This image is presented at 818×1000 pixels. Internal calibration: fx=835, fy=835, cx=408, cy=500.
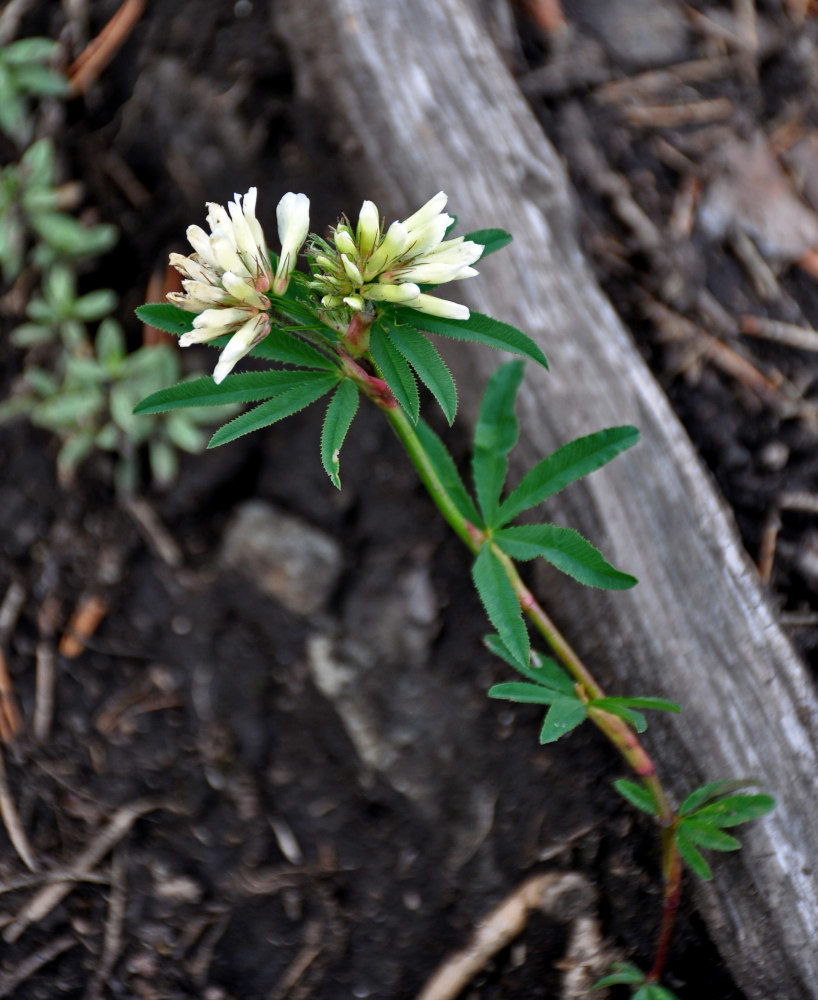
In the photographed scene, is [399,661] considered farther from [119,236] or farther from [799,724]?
[119,236]

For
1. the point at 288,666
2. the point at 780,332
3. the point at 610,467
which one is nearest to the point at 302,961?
the point at 288,666

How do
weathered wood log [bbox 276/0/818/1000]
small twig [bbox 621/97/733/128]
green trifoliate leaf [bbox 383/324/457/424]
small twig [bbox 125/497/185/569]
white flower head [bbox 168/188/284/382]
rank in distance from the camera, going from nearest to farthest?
white flower head [bbox 168/188/284/382]
green trifoliate leaf [bbox 383/324/457/424]
weathered wood log [bbox 276/0/818/1000]
small twig [bbox 125/497/185/569]
small twig [bbox 621/97/733/128]

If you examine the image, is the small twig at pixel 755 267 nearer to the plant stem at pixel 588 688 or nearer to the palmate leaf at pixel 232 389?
the plant stem at pixel 588 688

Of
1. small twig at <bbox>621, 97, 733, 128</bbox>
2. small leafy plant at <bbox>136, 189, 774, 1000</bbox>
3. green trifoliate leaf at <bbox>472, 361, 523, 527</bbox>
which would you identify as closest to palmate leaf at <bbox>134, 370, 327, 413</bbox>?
small leafy plant at <bbox>136, 189, 774, 1000</bbox>

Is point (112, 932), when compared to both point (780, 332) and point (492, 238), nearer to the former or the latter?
point (492, 238)

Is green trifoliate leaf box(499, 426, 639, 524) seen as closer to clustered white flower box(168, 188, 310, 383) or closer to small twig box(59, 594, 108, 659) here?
clustered white flower box(168, 188, 310, 383)

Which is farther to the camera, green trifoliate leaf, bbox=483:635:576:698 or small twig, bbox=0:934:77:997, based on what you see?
small twig, bbox=0:934:77:997

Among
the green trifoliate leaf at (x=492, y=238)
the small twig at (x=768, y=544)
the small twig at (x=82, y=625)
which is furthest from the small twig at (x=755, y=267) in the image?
the small twig at (x=82, y=625)
